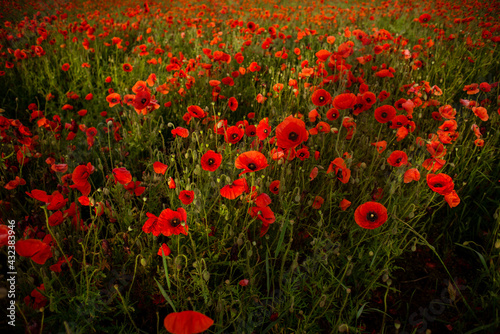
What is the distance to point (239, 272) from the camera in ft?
5.27

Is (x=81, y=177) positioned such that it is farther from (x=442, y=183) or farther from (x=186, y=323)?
(x=442, y=183)

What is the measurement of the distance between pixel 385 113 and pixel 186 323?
1809 mm

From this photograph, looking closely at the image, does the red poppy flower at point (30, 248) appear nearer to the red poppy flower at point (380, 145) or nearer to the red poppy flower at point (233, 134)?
the red poppy flower at point (233, 134)

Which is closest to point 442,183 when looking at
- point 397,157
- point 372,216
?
point 397,157

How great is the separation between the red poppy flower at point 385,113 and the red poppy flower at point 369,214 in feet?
2.86

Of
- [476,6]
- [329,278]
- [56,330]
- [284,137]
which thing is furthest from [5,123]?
[476,6]

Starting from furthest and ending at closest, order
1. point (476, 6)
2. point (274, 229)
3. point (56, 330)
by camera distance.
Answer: point (476, 6) → point (274, 229) → point (56, 330)

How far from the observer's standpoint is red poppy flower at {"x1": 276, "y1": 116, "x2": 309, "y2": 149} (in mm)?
1436

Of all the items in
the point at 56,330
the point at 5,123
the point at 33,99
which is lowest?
the point at 56,330

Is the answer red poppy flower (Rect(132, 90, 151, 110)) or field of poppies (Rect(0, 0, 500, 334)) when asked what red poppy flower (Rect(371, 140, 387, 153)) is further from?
red poppy flower (Rect(132, 90, 151, 110))

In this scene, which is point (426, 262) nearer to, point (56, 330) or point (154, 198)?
point (154, 198)

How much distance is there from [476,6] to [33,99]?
7.98 m

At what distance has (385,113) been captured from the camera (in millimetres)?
1962

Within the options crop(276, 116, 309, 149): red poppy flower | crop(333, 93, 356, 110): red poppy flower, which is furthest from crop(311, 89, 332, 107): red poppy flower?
crop(276, 116, 309, 149): red poppy flower
